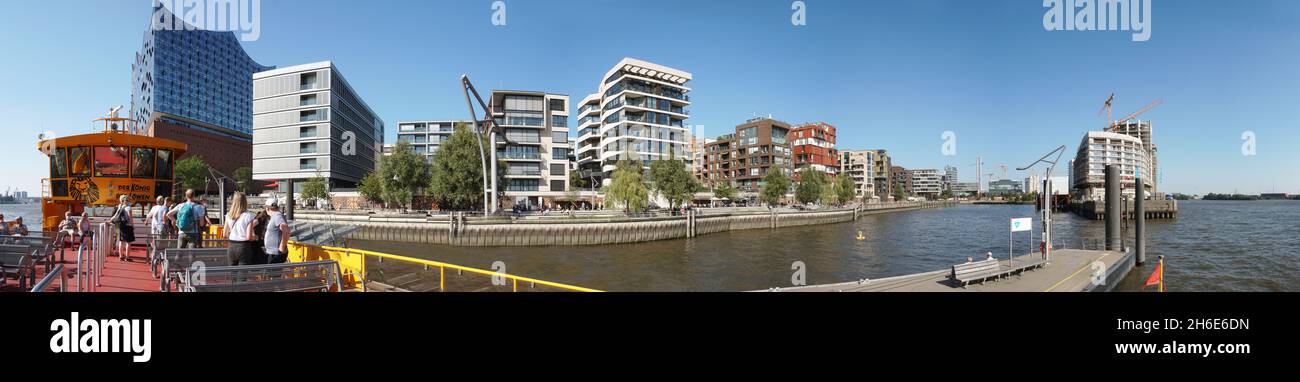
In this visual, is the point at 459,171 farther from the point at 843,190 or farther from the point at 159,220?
the point at 843,190

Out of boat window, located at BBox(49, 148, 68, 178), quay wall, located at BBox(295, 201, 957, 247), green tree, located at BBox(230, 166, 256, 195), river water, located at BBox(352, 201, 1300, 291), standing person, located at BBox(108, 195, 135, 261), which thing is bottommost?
river water, located at BBox(352, 201, 1300, 291)

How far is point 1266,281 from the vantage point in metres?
20.9

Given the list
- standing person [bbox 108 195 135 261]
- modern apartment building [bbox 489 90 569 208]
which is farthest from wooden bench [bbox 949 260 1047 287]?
modern apartment building [bbox 489 90 569 208]

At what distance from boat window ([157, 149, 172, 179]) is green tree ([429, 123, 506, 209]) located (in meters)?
33.5

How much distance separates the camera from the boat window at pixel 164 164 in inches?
495

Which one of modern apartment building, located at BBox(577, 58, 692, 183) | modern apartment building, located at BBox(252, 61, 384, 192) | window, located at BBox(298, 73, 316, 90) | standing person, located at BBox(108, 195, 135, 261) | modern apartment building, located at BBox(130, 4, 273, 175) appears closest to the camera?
standing person, located at BBox(108, 195, 135, 261)

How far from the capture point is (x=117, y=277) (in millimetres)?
8188

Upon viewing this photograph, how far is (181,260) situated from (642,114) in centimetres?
7302

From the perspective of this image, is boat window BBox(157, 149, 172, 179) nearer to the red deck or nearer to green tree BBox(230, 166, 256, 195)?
the red deck

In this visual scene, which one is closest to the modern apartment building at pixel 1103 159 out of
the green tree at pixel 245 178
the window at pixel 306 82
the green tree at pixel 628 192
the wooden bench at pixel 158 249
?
the green tree at pixel 628 192

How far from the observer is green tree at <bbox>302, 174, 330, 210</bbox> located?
205ft

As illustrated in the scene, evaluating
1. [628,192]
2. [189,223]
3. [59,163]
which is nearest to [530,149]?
[628,192]

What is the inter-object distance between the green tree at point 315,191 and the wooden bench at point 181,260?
66.8m
